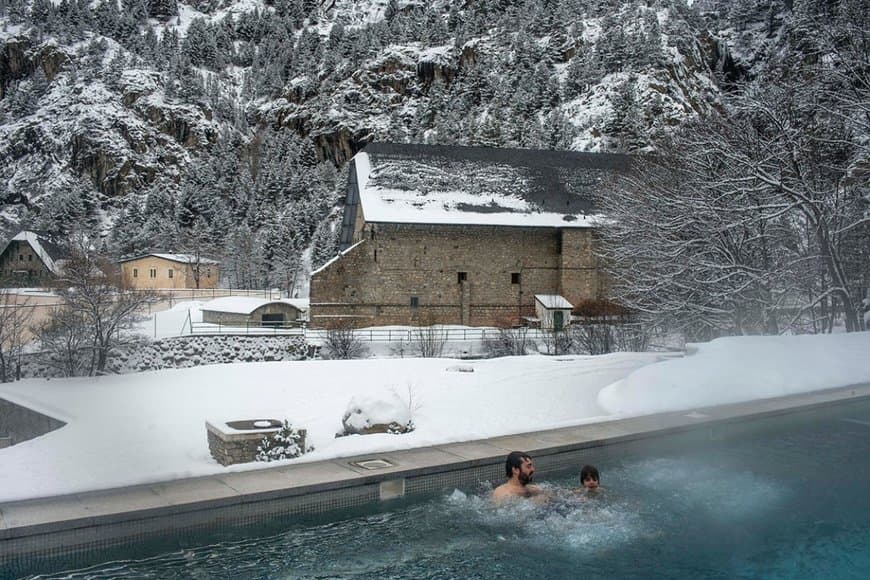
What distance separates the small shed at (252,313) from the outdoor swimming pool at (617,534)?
2257 cm

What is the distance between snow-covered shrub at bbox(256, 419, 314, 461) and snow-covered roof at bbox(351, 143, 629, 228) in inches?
866

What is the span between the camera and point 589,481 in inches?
242

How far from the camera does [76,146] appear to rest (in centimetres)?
9194

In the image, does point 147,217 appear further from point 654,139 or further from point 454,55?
point 654,139

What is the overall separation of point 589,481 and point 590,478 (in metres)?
0.03

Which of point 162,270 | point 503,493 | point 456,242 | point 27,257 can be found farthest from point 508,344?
point 27,257

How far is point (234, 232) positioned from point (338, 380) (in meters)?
65.4

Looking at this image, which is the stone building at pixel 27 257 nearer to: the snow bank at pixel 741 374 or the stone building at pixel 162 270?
the stone building at pixel 162 270

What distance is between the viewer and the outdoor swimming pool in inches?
188

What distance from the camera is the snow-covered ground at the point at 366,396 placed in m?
6.36

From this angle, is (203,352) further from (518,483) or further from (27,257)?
(27,257)

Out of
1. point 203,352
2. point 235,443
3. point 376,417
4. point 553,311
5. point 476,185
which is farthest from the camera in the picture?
point 476,185

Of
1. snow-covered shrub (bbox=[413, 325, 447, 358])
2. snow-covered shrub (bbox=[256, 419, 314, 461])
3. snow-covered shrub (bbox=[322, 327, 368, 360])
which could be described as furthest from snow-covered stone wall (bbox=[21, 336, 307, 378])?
snow-covered shrub (bbox=[256, 419, 314, 461])

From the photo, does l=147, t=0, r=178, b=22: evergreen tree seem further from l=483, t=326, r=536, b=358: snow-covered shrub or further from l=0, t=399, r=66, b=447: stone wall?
l=0, t=399, r=66, b=447: stone wall
